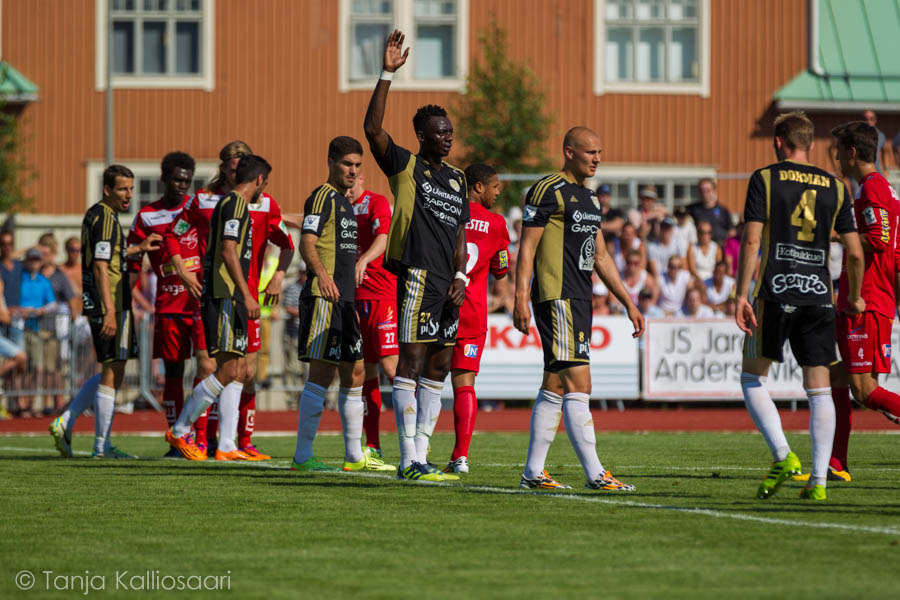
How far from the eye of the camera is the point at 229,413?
11.4 m

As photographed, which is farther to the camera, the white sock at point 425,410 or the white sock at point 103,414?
the white sock at point 103,414

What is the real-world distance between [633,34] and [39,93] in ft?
45.8

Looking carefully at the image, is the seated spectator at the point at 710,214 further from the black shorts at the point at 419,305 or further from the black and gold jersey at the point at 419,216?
the black shorts at the point at 419,305

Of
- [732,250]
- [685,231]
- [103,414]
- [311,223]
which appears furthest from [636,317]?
[685,231]

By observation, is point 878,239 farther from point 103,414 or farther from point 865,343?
point 103,414

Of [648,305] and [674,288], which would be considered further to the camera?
[674,288]

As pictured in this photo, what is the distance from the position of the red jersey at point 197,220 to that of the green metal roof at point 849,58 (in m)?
22.9

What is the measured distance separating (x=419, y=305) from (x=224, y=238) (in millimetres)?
2399

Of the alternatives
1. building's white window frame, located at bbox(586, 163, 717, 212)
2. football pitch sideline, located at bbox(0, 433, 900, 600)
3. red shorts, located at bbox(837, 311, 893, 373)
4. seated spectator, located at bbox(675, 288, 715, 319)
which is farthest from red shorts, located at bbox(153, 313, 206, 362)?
building's white window frame, located at bbox(586, 163, 717, 212)

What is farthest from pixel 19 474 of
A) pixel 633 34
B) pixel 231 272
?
pixel 633 34

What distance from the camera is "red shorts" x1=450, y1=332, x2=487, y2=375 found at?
10781mm

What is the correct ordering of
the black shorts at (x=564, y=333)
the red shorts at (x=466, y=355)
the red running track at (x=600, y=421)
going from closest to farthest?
the black shorts at (x=564, y=333)
the red shorts at (x=466, y=355)
the red running track at (x=600, y=421)

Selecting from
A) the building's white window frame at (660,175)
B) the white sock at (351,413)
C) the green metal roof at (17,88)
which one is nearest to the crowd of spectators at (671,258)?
the building's white window frame at (660,175)

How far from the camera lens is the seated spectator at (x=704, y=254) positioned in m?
22.8
